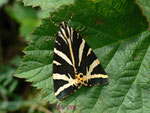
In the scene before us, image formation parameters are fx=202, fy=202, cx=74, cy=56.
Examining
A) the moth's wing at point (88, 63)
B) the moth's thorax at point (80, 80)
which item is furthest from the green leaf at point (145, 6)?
the moth's thorax at point (80, 80)

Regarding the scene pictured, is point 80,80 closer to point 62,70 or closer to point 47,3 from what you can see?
point 62,70

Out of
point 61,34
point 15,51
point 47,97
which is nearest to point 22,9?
point 15,51

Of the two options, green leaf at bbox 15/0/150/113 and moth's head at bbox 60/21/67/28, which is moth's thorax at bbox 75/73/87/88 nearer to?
green leaf at bbox 15/0/150/113

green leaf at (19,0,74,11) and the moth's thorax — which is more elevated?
green leaf at (19,0,74,11)

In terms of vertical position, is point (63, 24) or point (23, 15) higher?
point (23, 15)

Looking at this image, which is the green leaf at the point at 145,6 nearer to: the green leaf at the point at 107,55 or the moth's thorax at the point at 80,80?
the green leaf at the point at 107,55

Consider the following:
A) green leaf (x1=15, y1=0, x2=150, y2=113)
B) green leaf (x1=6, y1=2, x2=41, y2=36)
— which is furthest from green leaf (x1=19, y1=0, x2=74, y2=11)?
green leaf (x1=6, y1=2, x2=41, y2=36)

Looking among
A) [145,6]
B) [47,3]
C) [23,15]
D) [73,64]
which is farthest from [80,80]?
[23,15]
